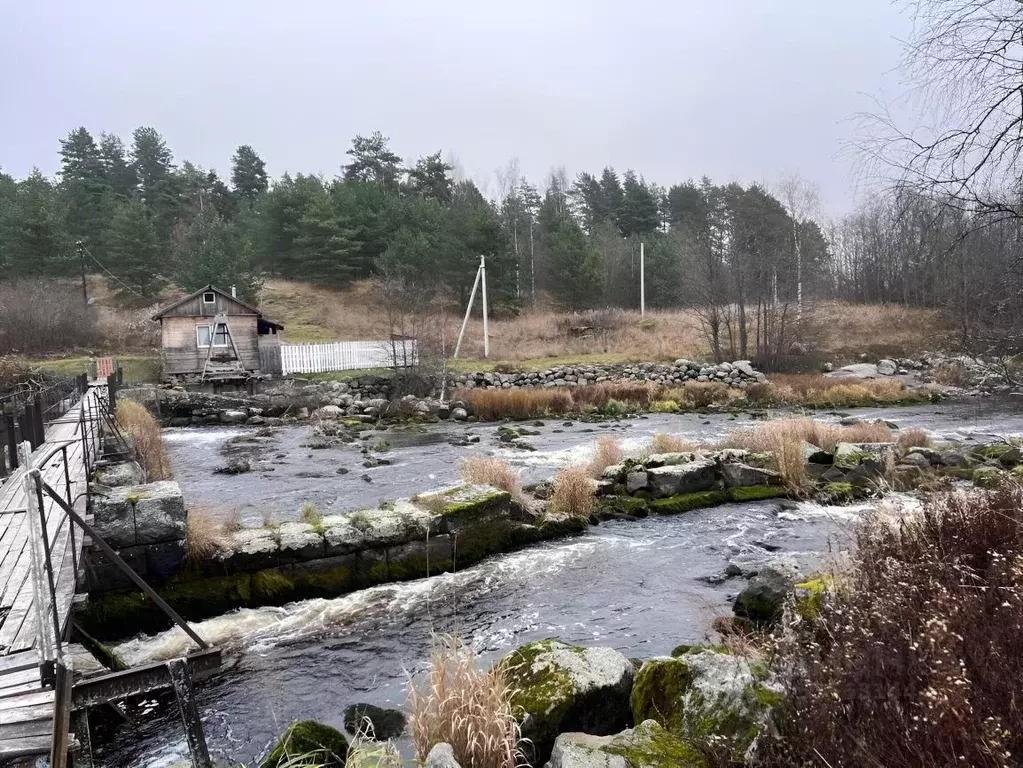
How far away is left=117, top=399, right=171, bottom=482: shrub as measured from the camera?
12164 millimetres

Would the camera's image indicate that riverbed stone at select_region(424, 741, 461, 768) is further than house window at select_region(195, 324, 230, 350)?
No

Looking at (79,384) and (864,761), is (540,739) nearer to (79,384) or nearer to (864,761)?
(864,761)

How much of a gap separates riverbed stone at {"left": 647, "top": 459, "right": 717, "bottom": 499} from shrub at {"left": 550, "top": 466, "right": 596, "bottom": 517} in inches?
51.9

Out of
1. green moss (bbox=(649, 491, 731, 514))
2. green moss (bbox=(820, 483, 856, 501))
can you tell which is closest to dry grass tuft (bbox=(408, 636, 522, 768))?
green moss (bbox=(649, 491, 731, 514))

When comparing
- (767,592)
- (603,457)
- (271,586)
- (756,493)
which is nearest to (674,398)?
(603,457)

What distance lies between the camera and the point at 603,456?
13.1 metres

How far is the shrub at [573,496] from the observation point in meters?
10.4

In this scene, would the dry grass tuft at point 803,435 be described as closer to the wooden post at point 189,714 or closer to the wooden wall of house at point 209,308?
the wooden post at point 189,714

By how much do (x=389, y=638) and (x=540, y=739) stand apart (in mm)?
2948

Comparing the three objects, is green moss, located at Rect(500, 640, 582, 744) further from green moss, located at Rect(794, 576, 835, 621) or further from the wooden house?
the wooden house

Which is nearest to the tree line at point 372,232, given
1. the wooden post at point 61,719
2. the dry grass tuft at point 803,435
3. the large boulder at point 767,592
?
the dry grass tuft at point 803,435

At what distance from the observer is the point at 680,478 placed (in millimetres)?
11516

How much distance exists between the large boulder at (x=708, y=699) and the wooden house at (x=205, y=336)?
3016 cm

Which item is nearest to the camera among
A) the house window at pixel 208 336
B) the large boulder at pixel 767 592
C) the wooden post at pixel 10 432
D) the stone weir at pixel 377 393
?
the large boulder at pixel 767 592
